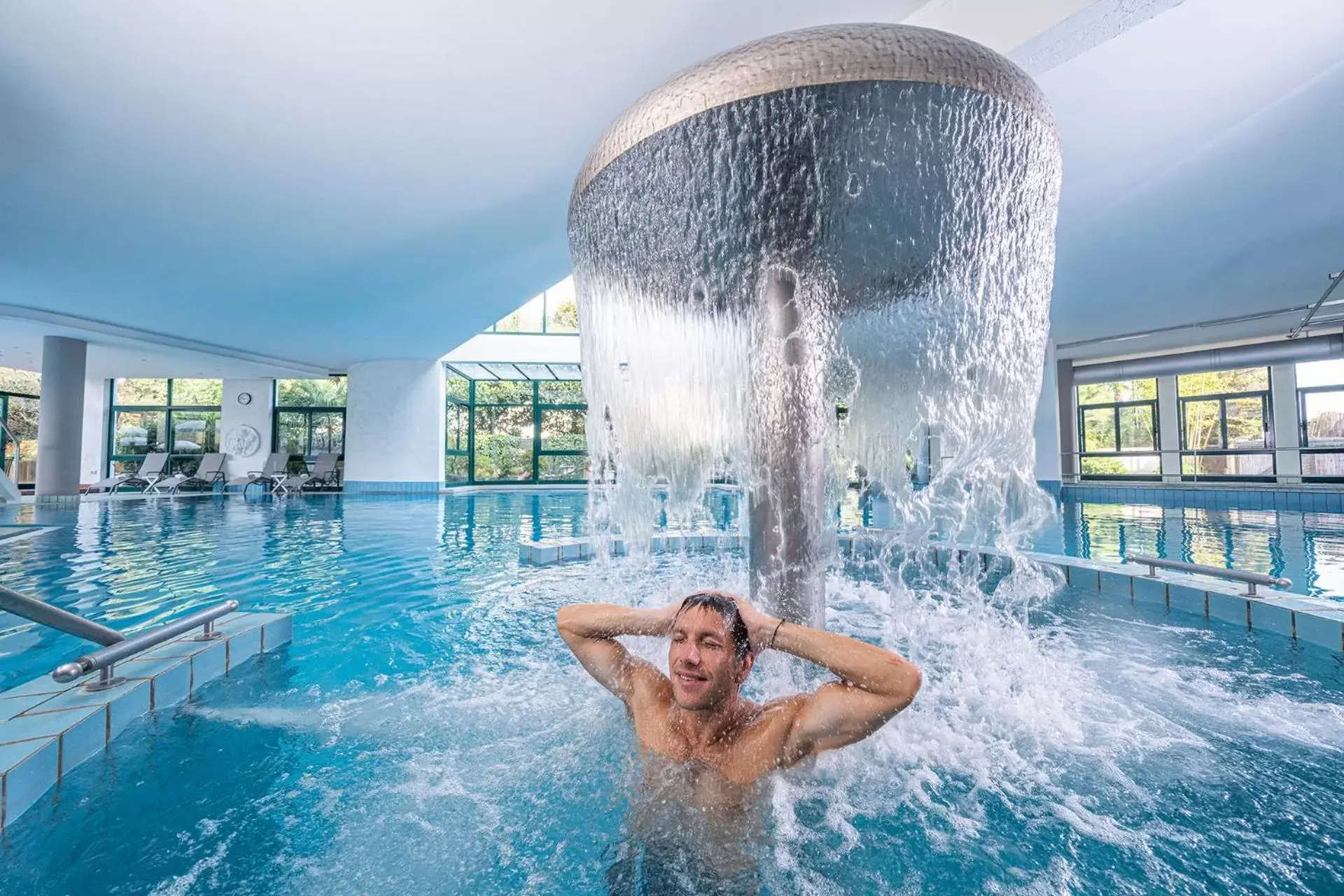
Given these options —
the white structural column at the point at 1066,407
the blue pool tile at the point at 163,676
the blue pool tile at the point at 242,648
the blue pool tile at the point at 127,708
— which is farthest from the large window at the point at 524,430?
the blue pool tile at the point at 127,708

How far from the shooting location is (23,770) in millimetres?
1681

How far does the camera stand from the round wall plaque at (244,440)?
17.1 metres

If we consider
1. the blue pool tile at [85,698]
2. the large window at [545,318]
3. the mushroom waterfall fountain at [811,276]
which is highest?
the large window at [545,318]

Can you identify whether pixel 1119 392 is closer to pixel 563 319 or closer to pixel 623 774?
pixel 563 319

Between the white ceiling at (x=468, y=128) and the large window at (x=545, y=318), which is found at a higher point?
the large window at (x=545, y=318)

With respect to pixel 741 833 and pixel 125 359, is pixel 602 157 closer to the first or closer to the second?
pixel 741 833

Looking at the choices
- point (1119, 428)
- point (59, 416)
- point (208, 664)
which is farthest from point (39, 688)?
point (1119, 428)

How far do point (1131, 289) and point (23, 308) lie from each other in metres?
17.0

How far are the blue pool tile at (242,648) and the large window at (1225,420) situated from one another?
17250 mm

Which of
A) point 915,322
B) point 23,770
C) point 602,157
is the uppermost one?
point 602,157

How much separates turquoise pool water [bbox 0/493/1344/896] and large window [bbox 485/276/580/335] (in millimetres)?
12457

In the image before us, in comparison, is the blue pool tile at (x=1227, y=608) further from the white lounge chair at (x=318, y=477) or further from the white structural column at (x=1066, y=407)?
the white lounge chair at (x=318, y=477)

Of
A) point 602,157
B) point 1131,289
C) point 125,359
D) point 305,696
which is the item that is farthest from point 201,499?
point 1131,289

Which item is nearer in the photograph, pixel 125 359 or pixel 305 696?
pixel 305 696
